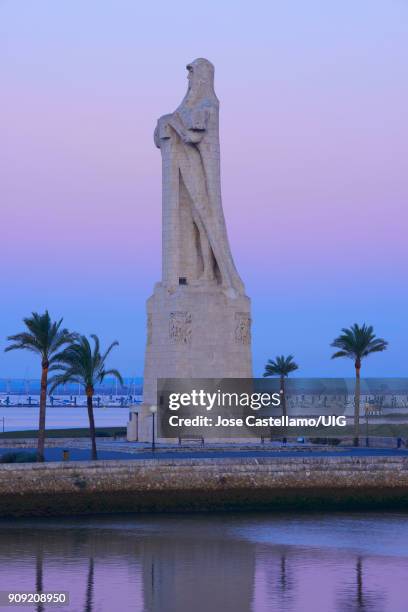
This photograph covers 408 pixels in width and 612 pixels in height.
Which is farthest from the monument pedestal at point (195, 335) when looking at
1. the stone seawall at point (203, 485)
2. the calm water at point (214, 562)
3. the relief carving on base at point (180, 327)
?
the calm water at point (214, 562)

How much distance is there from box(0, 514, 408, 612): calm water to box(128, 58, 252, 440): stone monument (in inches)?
515

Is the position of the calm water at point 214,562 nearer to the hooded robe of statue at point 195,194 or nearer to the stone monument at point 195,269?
the stone monument at point 195,269

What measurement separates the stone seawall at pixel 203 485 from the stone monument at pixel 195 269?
36.3ft

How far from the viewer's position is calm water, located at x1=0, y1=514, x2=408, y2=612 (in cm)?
2995

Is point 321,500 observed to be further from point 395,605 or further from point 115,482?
point 395,605

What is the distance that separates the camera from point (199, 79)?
5516cm

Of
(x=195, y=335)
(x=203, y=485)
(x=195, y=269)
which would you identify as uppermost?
(x=195, y=269)

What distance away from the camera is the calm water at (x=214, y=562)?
29953 mm

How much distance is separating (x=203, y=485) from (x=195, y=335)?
12485mm

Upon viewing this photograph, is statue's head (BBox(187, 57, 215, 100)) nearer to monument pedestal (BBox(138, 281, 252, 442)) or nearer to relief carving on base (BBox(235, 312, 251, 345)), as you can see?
monument pedestal (BBox(138, 281, 252, 442))
